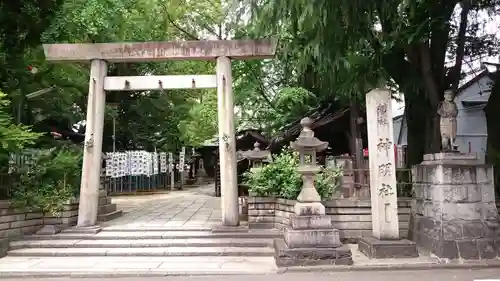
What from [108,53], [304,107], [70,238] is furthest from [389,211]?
[304,107]

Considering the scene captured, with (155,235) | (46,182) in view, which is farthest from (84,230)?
(155,235)

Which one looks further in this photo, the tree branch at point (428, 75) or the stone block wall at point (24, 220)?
the tree branch at point (428, 75)

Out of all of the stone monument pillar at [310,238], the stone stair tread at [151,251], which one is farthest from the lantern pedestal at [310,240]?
the stone stair tread at [151,251]

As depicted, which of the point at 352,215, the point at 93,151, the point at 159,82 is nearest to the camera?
the point at 352,215

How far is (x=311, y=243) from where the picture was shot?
7633 mm

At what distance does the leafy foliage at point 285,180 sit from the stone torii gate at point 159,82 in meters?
0.60

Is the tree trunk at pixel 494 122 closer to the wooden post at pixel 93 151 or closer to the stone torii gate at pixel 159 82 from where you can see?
the stone torii gate at pixel 159 82

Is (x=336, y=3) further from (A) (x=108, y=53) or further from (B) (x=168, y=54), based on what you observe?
(A) (x=108, y=53)

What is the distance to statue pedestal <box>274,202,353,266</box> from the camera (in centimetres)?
746

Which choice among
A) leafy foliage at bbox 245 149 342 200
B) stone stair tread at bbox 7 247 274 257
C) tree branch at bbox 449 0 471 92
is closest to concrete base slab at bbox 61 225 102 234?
stone stair tread at bbox 7 247 274 257

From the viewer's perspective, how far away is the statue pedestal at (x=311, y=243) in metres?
7.46

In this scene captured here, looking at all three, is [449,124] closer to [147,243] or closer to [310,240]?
[310,240]

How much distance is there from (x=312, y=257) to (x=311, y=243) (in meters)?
0.26

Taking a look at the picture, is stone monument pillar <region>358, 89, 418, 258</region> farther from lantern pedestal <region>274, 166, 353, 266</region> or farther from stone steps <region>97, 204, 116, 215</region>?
stone steps <region>97, 204, 116, 215</region>
